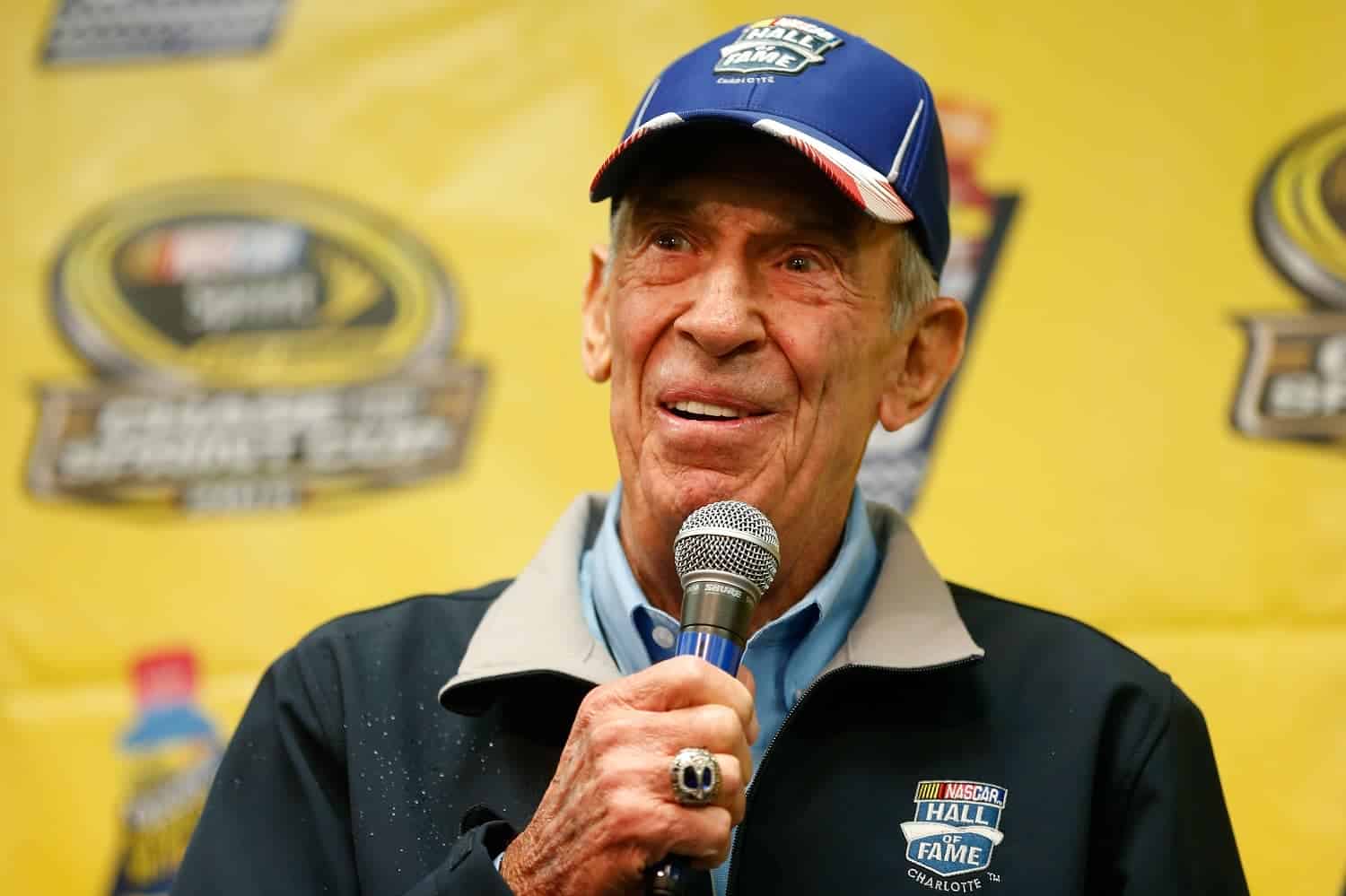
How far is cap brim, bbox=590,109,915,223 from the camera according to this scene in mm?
1219

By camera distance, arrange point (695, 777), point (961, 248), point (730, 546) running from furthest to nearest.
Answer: point (961, 248)
point (730, 546)
point (695, 777)

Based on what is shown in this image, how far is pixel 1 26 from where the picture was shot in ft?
7.23

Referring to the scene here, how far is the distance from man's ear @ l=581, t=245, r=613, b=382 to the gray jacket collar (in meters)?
0.15

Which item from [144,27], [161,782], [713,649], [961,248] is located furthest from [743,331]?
[144,27]

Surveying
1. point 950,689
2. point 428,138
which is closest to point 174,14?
point 428,138

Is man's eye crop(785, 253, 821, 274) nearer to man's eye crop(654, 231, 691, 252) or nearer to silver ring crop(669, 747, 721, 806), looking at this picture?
man's eye crop(654, 231, 691, 252)

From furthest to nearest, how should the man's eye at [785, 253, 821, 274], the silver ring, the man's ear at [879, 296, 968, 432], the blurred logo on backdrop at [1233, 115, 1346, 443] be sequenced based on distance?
1. the blurred logo on backdrop at [1233, 115, 1346, 443]
2. the man's ear at [879, 296, 968, 432]
3. the man's eye at [785, 253, 821, 274]
4. the silver ring

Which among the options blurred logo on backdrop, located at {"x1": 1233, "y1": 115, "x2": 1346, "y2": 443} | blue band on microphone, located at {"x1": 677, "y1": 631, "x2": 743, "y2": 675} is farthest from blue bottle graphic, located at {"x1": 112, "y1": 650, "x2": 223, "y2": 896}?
blurred logo on backdrop, located at {"x1": 1233, "y1": 115, "x2": 1346, "y2": 443}

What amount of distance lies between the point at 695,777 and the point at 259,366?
4.43ft

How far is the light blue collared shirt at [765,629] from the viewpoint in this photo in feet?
4.21

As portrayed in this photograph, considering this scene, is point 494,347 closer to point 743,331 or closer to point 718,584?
point 743,331

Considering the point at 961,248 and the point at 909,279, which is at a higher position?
the point at 961,248

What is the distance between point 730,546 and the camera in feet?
3.38

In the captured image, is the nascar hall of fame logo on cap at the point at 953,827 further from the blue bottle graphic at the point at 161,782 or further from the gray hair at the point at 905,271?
the blue bottle graphic at the point at 161,782
